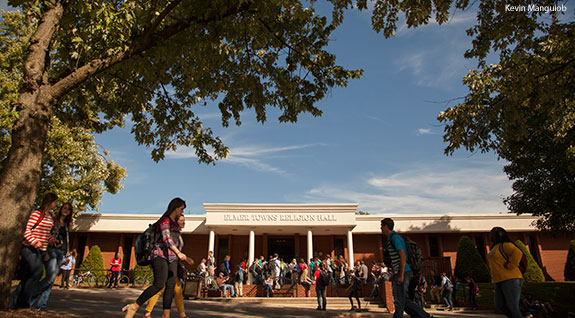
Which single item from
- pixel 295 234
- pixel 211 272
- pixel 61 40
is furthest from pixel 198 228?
pixel 61 40

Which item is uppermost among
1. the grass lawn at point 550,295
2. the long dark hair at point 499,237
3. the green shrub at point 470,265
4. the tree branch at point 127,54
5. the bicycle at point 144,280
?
the tree branch at point 127,54

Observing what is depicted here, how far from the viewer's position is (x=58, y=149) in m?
18.8

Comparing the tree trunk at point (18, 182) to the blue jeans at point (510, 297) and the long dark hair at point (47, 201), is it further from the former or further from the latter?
the blue jeans at point (510, 297)

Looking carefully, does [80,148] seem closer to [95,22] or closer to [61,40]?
[61,40]

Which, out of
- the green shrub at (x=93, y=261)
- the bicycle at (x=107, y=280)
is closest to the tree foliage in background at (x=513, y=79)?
the bicycle at (x=107, y=280)

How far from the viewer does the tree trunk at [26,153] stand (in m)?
4.30

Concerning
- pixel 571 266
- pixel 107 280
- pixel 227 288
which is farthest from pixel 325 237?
pixel 571 266

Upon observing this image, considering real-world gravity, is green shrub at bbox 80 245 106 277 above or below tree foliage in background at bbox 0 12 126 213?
below

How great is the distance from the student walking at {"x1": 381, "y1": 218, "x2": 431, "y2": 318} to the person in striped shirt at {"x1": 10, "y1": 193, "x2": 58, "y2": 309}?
5.13m

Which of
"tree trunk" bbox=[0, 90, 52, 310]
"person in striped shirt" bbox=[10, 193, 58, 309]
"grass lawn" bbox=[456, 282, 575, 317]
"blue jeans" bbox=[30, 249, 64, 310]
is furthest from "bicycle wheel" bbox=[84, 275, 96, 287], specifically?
"grass lawn" bbox=[456, 282, 575, 317]

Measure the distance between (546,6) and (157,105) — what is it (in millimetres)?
8879

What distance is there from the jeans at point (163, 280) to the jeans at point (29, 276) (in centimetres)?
200

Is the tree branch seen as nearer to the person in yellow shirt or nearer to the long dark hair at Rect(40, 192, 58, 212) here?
the long dark hair at Rect(40, 192, 58, 212)

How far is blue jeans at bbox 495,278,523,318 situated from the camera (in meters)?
4.55
